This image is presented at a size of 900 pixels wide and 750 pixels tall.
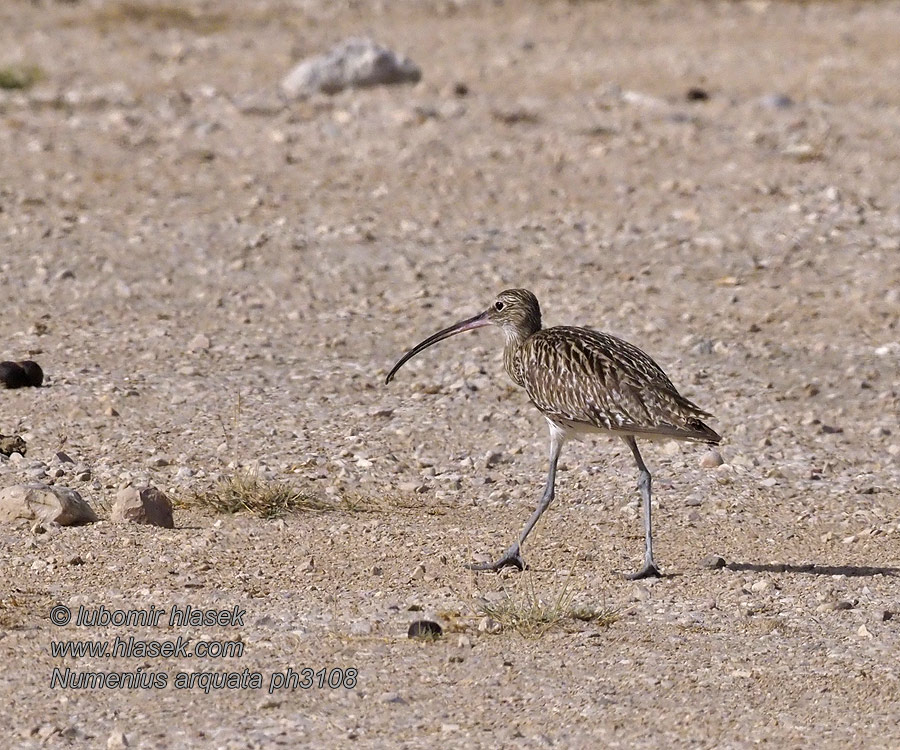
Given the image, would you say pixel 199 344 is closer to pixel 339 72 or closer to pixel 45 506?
pixel 45 506

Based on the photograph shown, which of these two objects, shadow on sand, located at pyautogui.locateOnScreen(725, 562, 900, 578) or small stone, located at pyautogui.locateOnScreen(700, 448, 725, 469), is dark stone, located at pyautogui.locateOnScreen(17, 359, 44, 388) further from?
shadow on sand, located at pyautogui.locateOnScreen(725, 562, 900, 578)

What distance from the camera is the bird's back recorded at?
7.12 m

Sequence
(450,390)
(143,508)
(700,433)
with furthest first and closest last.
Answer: (450,390) → (143,508) → (700,433)

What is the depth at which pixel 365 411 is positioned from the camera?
9.33 m

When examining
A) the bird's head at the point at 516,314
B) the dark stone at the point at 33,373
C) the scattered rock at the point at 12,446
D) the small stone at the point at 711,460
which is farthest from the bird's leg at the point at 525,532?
the dark stone at the point at 33,373

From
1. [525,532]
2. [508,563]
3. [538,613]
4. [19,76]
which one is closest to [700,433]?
[525,532]

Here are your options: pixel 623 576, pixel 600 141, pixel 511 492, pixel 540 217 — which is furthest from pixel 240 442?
pixel 600 141

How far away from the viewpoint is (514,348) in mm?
7918

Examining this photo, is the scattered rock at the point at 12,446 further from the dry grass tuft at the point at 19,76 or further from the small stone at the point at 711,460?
the dry grass tuft at the point at 19,76

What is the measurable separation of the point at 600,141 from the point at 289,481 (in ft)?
25.6

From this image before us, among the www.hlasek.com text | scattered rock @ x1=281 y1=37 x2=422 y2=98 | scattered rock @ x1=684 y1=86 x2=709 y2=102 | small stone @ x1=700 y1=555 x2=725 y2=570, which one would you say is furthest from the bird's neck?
scattered rock @ x1=684 y1=86 x2=709 y2=102

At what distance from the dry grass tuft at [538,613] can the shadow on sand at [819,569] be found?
88 centimetres

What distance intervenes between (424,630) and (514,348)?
1902 mm

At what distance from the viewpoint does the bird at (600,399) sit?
280 inches
